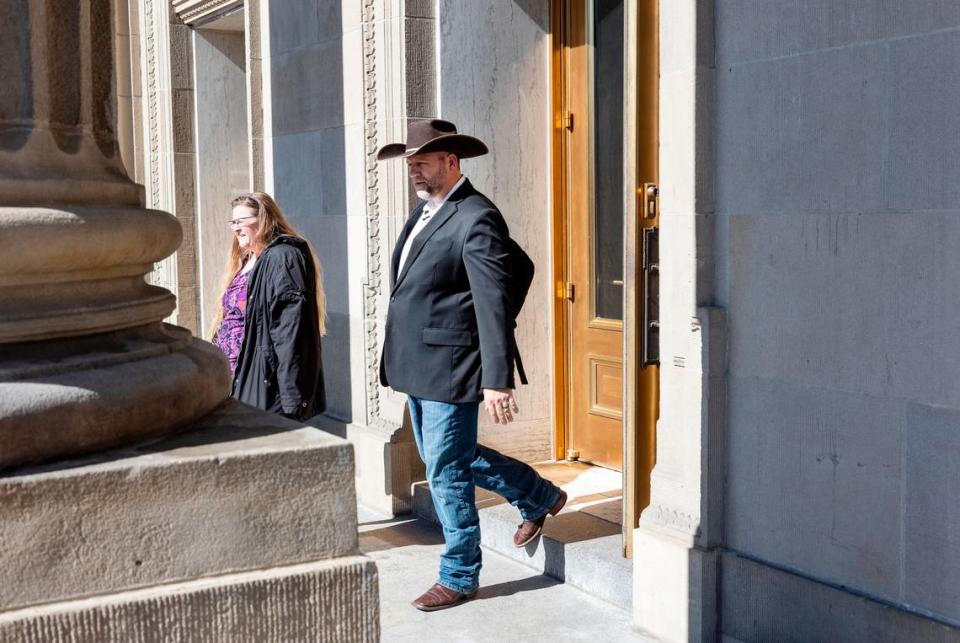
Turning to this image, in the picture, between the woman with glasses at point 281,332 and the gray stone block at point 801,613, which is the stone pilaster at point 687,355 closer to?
the gray stone block at point 801,613

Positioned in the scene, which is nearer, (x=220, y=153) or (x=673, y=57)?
(x=673, y=57)

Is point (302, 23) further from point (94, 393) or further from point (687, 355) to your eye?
point (94, 393)

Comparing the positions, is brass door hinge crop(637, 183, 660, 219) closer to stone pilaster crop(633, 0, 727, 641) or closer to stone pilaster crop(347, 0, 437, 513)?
stone pilaster crop(633, 0, 727, 641)

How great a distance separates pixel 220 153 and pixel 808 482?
7502mm

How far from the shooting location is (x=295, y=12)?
7.90 metres

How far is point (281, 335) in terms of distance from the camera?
5.60 metres

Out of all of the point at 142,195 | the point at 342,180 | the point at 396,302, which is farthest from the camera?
the point at 342,180

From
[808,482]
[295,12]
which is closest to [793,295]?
[808,482]

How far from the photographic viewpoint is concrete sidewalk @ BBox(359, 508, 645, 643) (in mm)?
4945

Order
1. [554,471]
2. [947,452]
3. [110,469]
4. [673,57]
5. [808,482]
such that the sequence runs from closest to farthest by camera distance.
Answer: [110,469] → [947,452] → [808,482] → [673,57] → [554,471]

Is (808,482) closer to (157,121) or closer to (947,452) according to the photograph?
(947,452)

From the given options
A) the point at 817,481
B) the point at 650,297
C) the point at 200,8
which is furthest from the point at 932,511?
the point at 200,8

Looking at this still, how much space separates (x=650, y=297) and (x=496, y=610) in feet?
4.83

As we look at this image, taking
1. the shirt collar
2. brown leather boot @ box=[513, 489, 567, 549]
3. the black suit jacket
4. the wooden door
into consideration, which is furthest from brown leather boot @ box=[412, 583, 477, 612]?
the wooden door
